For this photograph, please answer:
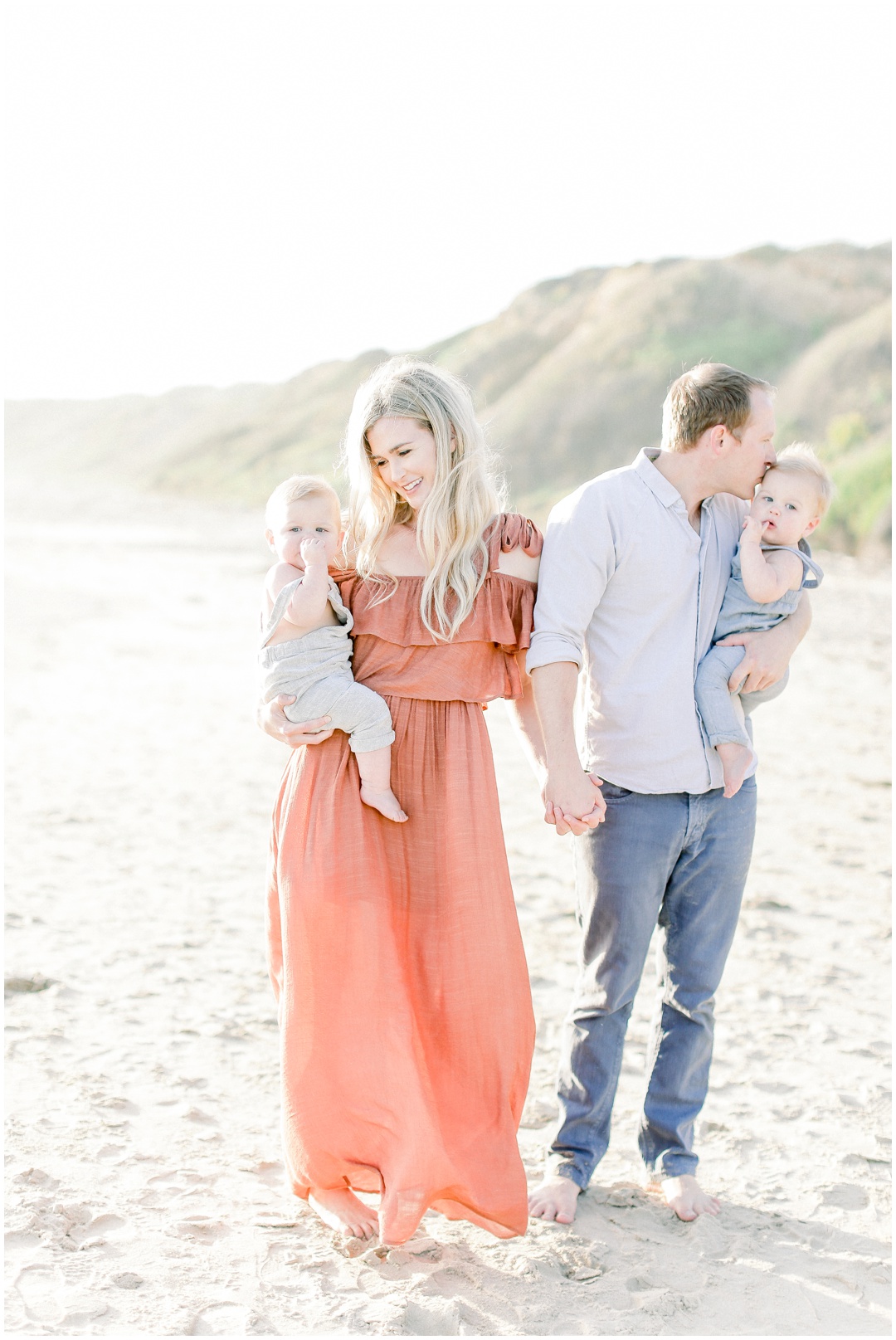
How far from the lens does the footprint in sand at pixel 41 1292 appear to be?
8.42 ft

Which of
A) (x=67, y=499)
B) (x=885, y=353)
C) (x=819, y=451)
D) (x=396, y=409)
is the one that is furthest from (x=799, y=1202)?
(x=67, y=499)

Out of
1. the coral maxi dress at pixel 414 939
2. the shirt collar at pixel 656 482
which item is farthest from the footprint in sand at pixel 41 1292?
the shirt collar at pixel 656 482

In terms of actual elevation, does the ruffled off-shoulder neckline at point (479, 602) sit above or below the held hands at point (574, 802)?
above

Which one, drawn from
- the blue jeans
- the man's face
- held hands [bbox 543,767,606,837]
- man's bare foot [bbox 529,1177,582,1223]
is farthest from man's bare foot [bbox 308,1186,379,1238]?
the man's face

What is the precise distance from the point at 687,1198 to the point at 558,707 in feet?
4.57

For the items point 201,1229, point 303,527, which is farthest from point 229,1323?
point 303,527

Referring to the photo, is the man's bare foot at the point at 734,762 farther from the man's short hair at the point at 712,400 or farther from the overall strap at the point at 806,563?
the man's short hair at the point at 712,400

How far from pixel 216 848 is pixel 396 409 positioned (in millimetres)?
3861

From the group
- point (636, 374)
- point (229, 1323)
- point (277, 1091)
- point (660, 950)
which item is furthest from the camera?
point (636, 374)

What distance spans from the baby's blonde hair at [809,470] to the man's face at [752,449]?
0.03m

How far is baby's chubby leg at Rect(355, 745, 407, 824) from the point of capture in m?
2.82

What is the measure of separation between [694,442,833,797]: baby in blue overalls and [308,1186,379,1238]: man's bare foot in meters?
1.39

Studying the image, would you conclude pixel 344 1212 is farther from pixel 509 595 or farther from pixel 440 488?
pixel 440 488

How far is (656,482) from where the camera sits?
9.56ft
